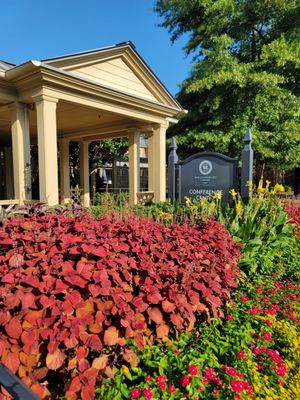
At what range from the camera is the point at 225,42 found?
490 inches

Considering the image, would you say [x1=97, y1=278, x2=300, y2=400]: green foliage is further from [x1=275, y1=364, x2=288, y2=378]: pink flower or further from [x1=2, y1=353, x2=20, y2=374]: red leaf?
[x1=2, y1=353, x2=20, y2=374]: red leaf

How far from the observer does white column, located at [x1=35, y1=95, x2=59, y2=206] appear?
243 inches

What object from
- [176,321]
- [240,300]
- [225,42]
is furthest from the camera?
[225,42]

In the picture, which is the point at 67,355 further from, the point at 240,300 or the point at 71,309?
the point at 240,300

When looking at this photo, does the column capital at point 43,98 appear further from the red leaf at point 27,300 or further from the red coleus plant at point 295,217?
the red leaf at point 27,300

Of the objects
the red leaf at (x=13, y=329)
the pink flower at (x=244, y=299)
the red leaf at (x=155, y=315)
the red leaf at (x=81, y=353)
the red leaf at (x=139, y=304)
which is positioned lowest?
the pink flower at (x=244, y=299)

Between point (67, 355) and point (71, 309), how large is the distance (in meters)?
0.27

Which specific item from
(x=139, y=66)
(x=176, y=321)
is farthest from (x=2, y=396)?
(x=139, y=66)

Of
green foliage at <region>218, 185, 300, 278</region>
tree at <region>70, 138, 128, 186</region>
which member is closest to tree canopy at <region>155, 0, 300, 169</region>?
tree at <region>70, 138, 128, 186</region>

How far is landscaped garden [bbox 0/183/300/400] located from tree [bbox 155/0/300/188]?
10555 mm

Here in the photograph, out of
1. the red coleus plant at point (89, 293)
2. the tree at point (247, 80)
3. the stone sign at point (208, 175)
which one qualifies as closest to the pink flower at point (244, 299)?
the red coleus plant at point (89, 293)

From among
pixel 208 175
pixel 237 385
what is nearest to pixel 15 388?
pixel 237 385

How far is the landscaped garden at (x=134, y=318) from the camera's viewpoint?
5.38 feet

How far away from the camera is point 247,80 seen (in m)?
12.1
